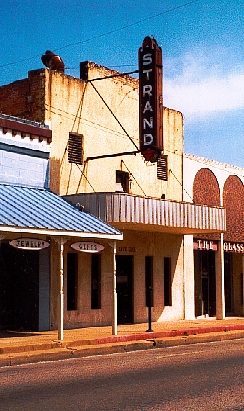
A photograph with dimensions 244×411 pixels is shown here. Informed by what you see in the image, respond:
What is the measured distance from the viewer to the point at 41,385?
11672 mm

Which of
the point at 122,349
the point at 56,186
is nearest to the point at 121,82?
the point at 56,186

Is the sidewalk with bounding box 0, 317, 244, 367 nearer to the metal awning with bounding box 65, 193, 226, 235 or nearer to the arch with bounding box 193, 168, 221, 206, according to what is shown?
the metal awning with bounding box 65, 193, 226, 235

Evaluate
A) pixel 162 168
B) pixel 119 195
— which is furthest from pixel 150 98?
pixel 162 168

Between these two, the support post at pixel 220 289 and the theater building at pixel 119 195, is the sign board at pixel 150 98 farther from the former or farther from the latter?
the support post at pixel 220 289

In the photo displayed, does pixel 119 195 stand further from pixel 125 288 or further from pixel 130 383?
pixel 130 383

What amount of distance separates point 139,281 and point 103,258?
84.7 inches

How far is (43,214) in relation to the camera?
66.0ft

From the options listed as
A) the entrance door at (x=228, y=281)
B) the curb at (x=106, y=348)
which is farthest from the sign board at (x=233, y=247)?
the curb at (x=106, y=348)

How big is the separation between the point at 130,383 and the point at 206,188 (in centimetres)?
1948

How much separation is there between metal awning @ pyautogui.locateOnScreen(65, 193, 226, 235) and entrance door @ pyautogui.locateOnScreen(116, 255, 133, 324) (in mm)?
1294

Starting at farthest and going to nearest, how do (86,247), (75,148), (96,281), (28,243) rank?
(96,281), (75,148), (86,247), (28,243)

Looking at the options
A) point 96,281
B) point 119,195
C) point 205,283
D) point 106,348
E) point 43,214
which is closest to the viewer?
point 106,348

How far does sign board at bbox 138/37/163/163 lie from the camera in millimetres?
23828

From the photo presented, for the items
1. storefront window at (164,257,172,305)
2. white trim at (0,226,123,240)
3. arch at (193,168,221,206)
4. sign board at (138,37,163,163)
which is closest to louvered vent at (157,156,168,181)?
arch at (193,168,221,206)
